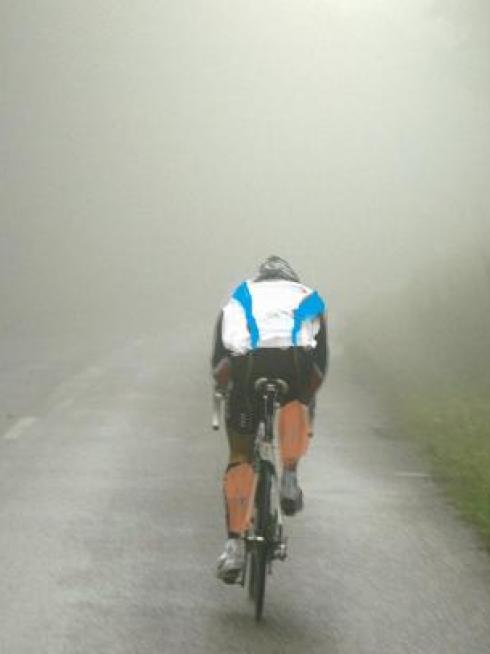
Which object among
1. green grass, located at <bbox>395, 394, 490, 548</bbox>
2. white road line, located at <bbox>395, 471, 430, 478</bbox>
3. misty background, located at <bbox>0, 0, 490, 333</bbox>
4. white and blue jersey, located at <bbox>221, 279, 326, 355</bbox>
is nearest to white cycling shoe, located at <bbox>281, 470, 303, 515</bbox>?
white and blue jersey, located at <bbox>221, 279, 326, 355</bbox>

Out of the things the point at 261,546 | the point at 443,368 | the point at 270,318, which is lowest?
the point at 443,368

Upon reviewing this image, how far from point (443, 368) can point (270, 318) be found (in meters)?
12.6

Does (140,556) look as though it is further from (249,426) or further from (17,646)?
(17,646)

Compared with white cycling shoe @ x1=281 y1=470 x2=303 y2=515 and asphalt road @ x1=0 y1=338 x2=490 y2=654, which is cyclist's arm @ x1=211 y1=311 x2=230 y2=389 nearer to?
white cycling shoe @ x1=281 y1=470 x2=303 y2=515

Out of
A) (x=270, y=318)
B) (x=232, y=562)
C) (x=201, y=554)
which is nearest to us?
(x=232, y=562)

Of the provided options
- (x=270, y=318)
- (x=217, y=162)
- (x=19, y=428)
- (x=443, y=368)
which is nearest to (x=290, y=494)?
(x=270, y=318)

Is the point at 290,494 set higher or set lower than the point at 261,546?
higher

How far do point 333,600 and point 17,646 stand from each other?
66.5 inches

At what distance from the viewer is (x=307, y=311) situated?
7496mm

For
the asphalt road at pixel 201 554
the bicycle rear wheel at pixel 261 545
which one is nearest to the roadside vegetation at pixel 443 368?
the asphalt road at pixel 201 554

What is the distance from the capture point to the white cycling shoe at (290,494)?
7.36 meters

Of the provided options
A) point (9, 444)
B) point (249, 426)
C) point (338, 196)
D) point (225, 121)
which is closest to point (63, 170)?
point (338, 196)

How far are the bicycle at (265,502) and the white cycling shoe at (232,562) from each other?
48mm

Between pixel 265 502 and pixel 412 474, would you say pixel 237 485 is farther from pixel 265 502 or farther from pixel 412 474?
pixel 412 474
